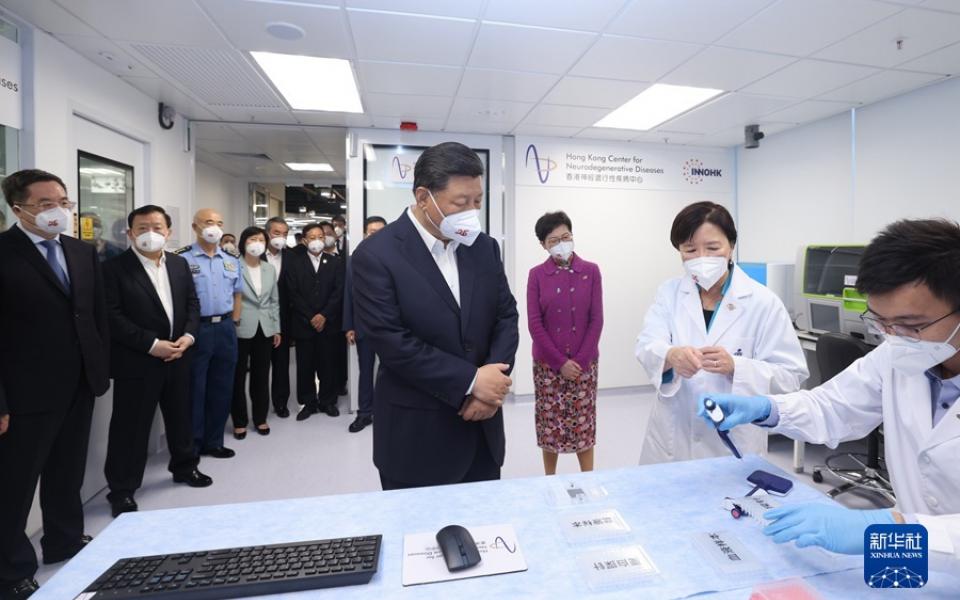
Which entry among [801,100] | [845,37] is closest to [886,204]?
[801,100]

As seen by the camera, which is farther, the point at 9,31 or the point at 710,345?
the point at 9,31

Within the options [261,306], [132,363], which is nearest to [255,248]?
[261,306]

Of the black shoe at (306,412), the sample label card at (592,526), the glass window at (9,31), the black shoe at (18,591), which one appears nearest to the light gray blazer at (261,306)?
the black shoe at (306,412)

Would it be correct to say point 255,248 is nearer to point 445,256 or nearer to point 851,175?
point 445,256

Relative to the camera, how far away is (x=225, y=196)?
759 centimetres

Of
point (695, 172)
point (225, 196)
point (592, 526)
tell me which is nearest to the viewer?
point (592, 526)

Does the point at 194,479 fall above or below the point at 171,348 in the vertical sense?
below

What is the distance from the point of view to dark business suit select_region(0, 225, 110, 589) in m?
2.03

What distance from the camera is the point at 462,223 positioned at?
1.54 metres

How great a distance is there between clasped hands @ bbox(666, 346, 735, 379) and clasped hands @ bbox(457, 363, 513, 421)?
0.63 m

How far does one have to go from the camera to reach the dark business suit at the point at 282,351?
4441 mm

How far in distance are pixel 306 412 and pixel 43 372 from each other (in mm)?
2512

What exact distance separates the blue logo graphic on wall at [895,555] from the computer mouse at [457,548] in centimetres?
69

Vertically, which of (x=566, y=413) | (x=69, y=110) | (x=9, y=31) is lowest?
(x=566, y=413)
